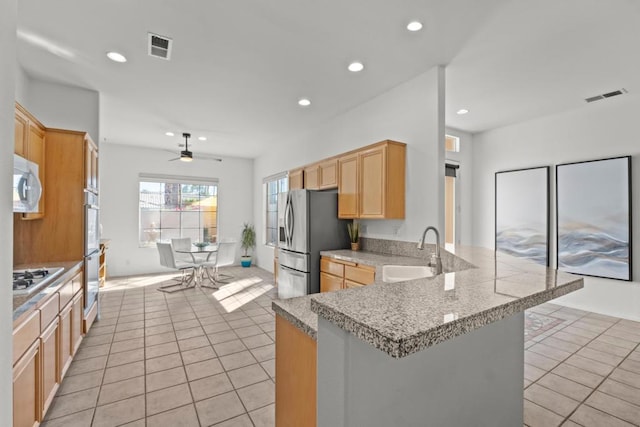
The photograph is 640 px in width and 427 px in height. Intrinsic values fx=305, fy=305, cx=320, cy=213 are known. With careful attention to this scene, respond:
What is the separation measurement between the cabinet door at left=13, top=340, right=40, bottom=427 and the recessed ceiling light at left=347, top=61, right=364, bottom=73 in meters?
3.36

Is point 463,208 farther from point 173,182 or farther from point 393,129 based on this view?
point 173,182

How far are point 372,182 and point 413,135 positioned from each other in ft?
2.33

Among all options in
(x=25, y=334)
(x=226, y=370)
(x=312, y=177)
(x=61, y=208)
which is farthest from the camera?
(x=312, y=177)

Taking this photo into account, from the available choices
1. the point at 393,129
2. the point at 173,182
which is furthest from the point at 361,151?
the point at 173,182

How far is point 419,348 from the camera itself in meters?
0.68

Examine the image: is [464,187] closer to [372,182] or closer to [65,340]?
[372,182]

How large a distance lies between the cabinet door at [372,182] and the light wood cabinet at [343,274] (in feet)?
2.13

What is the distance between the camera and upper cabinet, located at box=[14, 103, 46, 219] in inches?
91.0

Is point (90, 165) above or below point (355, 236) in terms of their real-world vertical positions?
above

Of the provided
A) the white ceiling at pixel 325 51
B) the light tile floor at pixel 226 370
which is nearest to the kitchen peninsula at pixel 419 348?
the light tile floor at pixel 226 370

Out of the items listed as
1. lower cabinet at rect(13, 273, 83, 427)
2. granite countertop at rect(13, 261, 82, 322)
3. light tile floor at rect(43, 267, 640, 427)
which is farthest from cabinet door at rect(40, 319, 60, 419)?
granite countertop at rect(13, 261, 82, 322)

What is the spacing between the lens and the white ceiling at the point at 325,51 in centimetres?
235

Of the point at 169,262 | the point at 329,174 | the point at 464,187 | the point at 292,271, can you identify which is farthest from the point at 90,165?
the point at 464,187

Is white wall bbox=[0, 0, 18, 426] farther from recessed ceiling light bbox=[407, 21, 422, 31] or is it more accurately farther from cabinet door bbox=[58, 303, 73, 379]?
recessed ceiling light bbox=[407, 21, 422, 31]
